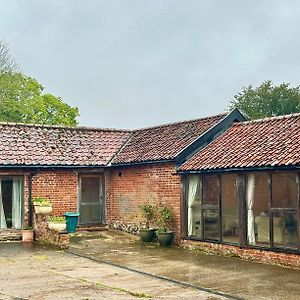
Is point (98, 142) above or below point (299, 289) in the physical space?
above

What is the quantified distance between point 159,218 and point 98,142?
605 cm

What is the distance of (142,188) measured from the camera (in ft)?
63.4

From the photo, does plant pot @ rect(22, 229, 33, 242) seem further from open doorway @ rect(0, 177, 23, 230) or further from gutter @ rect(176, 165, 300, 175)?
gutter @ rect(176, 165, 300, 175)

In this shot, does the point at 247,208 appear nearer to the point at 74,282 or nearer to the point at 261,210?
the point at 261,210

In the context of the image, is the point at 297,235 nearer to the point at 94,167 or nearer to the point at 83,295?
the point at 83,295

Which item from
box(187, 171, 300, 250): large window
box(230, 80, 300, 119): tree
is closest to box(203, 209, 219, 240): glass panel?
box(187, 171, 300, 250): large window

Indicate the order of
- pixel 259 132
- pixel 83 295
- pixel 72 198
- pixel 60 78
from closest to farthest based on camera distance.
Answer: pixel 83 295
pixel 259 132
pixel 72 198
pixel 60 78

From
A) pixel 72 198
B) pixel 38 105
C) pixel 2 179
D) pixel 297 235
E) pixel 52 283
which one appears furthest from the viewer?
pixel 38 105

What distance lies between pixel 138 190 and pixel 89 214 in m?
2.86

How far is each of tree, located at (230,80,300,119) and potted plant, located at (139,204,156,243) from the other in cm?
2997

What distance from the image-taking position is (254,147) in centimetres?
1541

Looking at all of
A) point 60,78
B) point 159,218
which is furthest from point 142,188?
point 60,78

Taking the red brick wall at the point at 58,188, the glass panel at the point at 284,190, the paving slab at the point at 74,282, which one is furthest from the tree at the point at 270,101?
the paving slab at the point at 74,282

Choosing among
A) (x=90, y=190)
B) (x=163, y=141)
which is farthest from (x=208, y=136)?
(x=90, y=190)
